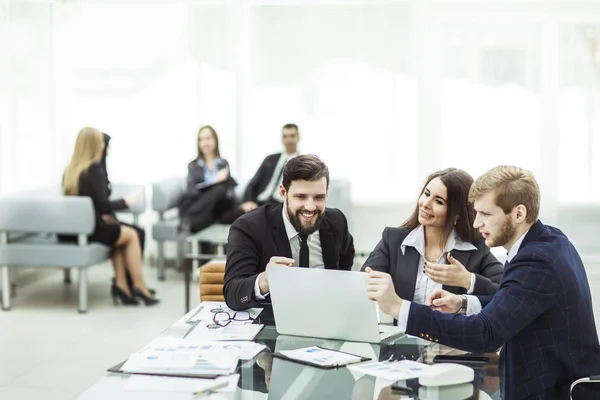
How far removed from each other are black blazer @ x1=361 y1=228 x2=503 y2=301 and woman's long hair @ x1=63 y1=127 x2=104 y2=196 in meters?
3.96

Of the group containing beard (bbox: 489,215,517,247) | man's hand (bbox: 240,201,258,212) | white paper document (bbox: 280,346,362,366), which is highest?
beard (bbox: 489,215,517,247)

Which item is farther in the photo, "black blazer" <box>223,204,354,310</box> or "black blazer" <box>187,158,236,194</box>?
"black blazer" <box>187,158,236,194</box>

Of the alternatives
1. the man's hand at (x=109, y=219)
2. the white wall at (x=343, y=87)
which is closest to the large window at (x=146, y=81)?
the white wall at (x=343, y=87)

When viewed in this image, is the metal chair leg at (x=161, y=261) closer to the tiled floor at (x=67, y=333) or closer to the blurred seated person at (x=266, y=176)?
the tiled floor at (x=67, y=333)

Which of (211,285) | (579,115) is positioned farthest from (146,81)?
(211,285)

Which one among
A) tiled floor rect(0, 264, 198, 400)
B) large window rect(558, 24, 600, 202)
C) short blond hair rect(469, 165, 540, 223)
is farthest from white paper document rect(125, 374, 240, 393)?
large window rect(558, 24, 600, 202)

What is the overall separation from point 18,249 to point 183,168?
84.0 inches

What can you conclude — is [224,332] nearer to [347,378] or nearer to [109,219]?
[347,378]

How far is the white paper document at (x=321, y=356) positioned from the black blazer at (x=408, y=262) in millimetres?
860

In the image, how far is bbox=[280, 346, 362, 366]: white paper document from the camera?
2945 millimetres

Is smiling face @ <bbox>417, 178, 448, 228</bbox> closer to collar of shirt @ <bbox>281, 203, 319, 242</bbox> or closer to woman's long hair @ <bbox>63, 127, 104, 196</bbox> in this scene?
collar of shirt @ <bbox>281, 203, 319, 242</bbox>

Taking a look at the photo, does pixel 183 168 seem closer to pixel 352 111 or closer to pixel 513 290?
pixel 352 111

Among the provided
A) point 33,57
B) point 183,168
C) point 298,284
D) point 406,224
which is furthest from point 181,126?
point 298,284

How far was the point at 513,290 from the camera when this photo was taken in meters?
2.83
